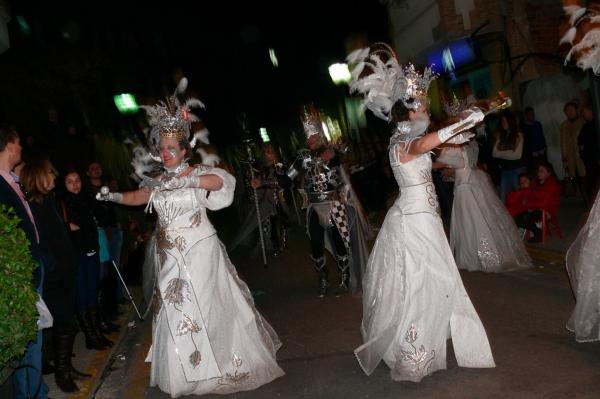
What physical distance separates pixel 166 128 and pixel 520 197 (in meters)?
6.36

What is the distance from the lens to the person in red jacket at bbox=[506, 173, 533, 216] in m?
9.95

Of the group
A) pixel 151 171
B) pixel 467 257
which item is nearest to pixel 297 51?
pixel 467 257

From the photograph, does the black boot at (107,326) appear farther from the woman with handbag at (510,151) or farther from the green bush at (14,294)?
the woman with handbag at (510,151)

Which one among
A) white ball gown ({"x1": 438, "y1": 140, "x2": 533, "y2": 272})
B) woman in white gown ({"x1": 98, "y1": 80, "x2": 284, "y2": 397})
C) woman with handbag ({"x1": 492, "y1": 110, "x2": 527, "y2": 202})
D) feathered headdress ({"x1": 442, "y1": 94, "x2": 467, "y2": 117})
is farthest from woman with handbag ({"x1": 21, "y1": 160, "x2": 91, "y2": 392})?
woman with handbag ({"x1": 492, "y1": 110, "x2": 527, "y2": 202})

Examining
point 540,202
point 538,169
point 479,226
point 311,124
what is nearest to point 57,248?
point 311,124

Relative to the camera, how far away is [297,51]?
28109mm

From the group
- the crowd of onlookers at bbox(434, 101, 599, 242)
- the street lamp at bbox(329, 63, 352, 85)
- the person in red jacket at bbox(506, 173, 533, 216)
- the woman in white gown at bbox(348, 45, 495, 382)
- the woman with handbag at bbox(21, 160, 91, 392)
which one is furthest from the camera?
the street lamp at bbox(329, 63, 352, 85)

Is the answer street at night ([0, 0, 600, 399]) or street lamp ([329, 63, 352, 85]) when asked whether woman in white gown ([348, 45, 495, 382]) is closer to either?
street at night ([0, 0, 600, 399])

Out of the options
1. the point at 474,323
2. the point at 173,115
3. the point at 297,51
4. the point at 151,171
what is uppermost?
the point at 297,51

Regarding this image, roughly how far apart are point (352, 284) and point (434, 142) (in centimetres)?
396

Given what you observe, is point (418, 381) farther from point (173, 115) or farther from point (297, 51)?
point (297, 51)

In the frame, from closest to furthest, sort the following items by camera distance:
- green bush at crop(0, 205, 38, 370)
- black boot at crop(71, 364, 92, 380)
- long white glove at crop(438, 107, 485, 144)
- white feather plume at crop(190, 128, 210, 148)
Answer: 1. green bush at crop(0, 205, 38, 370)
2. long white glove at crop(438, 107, 485, 144)
3. white feather plume at crop(190, 128, 210, 148)
4. black boot at crop(71, 364, 92, 380)

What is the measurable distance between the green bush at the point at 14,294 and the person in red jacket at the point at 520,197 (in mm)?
7591

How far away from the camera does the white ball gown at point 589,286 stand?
5.02m
